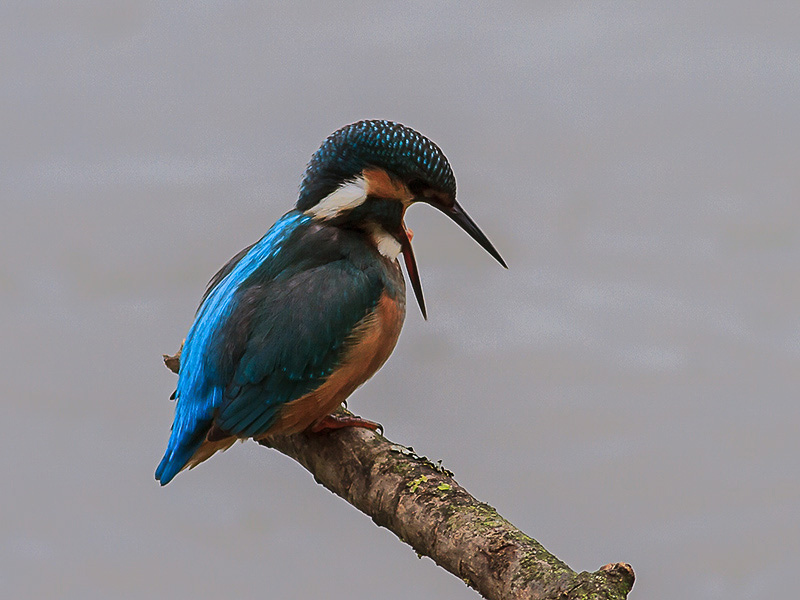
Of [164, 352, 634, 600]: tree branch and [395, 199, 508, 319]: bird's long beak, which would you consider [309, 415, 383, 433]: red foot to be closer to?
[164, 352, 634, 600]: tree branch

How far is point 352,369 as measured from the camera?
1.94 meters

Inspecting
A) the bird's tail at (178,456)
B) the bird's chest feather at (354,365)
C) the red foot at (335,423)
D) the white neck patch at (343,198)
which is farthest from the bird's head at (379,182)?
the bird's tail at (178,456)

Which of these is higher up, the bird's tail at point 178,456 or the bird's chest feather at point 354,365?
the bird's chest feather at point 354,365

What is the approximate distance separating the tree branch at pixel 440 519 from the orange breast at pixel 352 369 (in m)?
0.10

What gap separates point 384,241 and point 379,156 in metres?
0.19

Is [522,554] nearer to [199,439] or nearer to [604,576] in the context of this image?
[604,576]

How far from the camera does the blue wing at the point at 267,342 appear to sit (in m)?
1.85

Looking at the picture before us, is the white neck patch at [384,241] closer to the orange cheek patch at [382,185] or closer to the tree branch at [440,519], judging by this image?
the orange cheek patch at [382,185]

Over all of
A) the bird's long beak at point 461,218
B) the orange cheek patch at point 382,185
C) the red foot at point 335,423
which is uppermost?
the bird's long beak at point 461,218

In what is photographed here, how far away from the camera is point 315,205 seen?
1.99m

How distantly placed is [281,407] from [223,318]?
0.20 meters

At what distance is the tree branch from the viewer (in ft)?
4.88

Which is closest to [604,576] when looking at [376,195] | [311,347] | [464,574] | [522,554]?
[522,554]

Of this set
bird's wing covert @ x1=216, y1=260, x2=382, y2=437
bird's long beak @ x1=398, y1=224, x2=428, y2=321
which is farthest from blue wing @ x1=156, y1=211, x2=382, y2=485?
bird's long beak @ x1=398, y1=224, x2=428, y2=321
